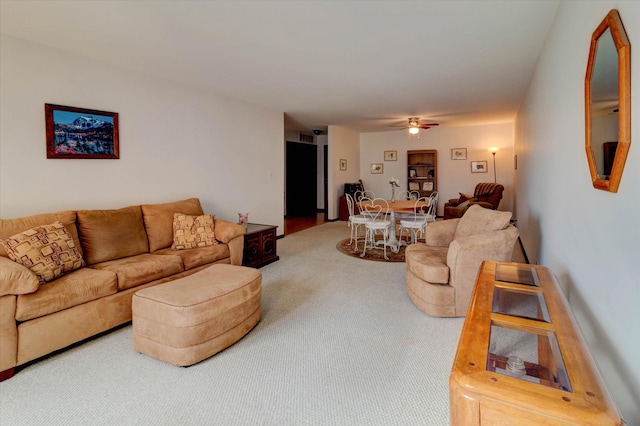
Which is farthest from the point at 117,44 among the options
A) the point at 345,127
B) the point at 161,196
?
the point at 345,127

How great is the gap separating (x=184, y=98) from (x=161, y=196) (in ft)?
4.44

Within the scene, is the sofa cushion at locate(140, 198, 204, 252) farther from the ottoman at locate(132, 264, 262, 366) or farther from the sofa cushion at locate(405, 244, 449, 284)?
the sofa cushion at locate(405, 244, 449, 284)

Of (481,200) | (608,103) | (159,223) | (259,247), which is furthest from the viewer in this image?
(481,200)

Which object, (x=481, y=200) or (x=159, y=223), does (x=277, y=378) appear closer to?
(x=159, y=223)

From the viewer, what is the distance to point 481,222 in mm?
3104

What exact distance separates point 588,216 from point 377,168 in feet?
25.7

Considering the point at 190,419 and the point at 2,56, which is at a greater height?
the point at 2,56

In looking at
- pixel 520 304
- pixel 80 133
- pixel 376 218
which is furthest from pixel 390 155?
pixel 520 304

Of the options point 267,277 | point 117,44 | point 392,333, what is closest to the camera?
point 392,333

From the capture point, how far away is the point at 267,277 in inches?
153

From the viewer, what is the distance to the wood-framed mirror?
1164 mm

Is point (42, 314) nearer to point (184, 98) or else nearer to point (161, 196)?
point (161, 196)

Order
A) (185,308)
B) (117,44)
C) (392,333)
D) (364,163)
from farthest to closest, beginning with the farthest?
(364,163), (117,44), (392,333), (185,308)

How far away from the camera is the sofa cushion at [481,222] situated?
2.90 meters
